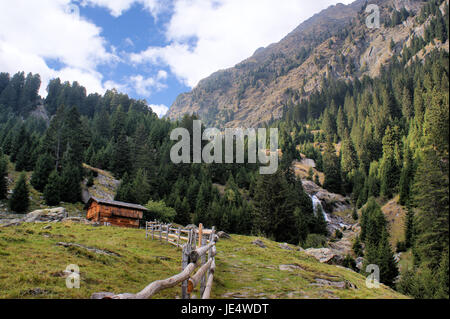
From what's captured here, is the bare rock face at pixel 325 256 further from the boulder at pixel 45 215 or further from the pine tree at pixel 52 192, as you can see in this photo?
the pine tree at pixel 52 192

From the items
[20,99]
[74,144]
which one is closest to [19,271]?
[74,144]

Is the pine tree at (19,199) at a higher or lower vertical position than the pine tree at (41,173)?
lower

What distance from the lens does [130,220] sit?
135ft

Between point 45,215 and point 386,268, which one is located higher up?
point 45,215

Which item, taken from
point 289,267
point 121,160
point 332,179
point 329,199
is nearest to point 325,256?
point 289,267

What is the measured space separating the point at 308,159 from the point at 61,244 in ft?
392

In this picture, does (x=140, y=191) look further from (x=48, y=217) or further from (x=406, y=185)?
(x=406, y=185)

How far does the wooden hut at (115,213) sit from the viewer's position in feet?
127

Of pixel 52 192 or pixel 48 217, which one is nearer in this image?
pixel 48 217

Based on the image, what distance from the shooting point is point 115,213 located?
3941 cm

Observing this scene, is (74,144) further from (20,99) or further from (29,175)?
(20,99)

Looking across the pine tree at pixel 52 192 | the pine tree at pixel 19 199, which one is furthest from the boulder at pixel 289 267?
the pine tree at pixel 52 192

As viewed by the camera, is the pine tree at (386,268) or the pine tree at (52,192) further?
the pine tree at (52,192)

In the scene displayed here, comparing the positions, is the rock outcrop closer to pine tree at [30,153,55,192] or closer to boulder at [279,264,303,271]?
pine tree at [30,153,55,192]
